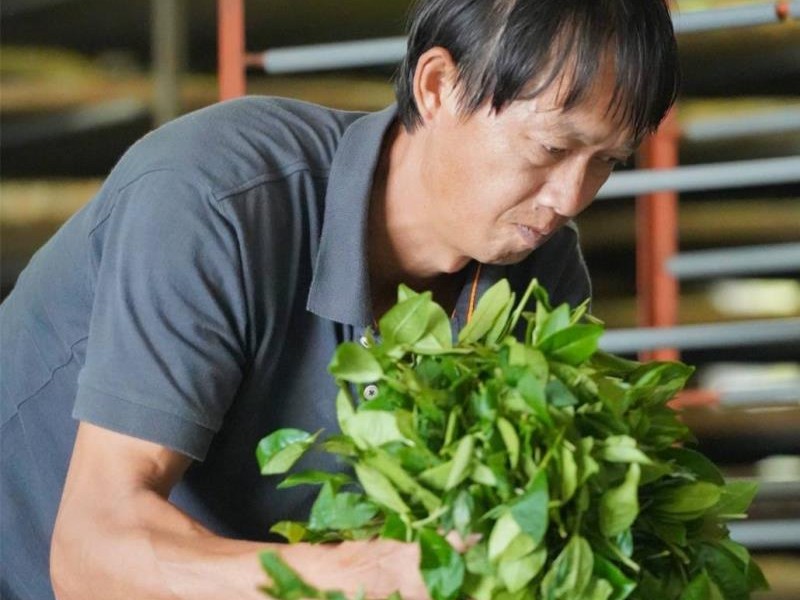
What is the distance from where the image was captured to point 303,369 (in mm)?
1407

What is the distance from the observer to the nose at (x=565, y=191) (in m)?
1.34

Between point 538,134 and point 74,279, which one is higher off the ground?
point 538,134

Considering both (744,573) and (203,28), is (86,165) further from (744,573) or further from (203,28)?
(744,573)

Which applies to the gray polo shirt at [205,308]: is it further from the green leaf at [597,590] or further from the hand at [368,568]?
the green leaf at [597,590]

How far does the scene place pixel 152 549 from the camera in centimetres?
118

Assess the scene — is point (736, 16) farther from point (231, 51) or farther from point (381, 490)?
point (381, 490)

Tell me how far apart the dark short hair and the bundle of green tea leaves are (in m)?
0.23

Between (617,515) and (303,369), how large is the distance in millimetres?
438

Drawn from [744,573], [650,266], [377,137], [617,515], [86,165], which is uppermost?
[377,137]

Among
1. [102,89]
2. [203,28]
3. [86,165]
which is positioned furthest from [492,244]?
[86,165]

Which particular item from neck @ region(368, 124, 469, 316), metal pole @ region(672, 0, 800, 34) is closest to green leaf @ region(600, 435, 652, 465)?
neck @ region(368, 124, 469, 316)

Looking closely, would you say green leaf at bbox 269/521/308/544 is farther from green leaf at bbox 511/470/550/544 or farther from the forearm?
green leaf at bbox 511/470/550/544

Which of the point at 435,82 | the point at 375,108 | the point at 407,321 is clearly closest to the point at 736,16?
the point at 435,82

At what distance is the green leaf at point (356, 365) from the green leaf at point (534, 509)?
0.55 ft
